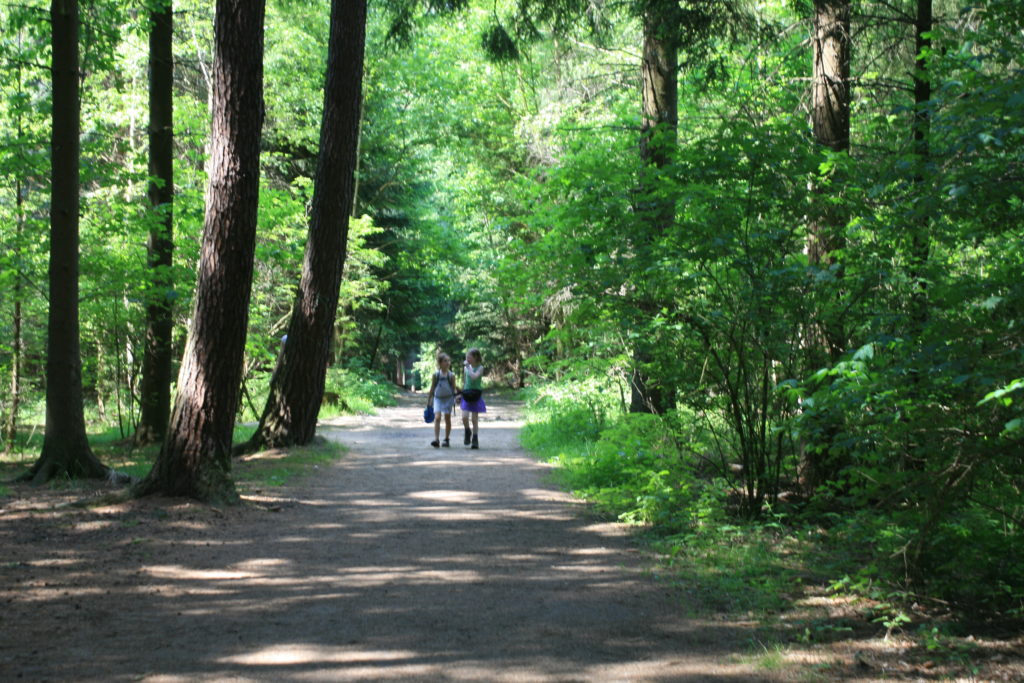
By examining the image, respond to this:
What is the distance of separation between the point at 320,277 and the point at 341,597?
855 centimetres

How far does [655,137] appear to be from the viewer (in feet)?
24.1

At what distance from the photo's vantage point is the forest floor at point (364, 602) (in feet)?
13.5

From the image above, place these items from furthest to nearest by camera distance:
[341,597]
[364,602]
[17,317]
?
[17,317] < [341,597] < [364,602]

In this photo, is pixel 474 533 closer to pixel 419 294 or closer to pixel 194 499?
pixel 194 499

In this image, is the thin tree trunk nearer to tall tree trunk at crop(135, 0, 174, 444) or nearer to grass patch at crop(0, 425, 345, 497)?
grass patch at crop(0, 425, 345, 497)

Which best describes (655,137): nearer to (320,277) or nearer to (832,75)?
(832,75)

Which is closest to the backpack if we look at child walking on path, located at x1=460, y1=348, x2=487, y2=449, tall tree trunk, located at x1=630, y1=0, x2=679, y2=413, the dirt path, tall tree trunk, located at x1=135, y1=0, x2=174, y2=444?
child walking on path, located at x1=460, y1=348, x2=487, y2=449

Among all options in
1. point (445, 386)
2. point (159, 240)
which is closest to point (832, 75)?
point (445, 386)

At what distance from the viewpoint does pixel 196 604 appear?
17.1ft

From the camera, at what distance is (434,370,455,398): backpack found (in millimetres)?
15109

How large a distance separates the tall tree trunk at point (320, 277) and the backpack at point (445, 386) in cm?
241

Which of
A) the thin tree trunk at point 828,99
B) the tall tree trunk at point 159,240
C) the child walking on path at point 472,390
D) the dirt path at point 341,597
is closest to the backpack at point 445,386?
the child walking on path at point 472,390

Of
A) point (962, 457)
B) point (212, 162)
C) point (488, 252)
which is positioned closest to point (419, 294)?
point (488, 252)

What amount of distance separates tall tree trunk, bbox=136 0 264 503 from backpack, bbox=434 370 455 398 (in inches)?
261
